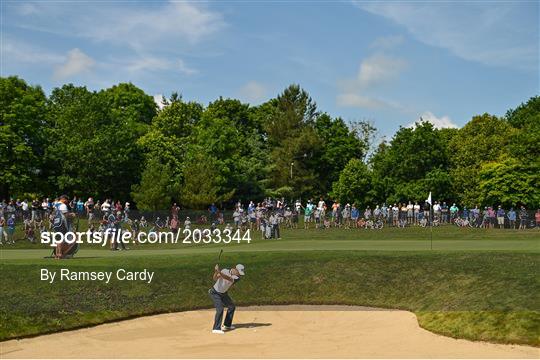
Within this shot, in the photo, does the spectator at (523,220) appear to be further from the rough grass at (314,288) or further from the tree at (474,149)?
the tree at (474,149)

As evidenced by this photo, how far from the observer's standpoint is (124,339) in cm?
2086

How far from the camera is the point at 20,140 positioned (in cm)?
6366

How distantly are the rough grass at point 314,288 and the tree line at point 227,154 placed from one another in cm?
3087

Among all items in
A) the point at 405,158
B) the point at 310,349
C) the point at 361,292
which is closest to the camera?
the point at 310,349

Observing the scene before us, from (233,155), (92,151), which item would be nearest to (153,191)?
(92,151)

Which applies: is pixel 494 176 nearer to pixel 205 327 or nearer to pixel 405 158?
pixel 405 158

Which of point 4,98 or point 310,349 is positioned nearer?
point 310,349

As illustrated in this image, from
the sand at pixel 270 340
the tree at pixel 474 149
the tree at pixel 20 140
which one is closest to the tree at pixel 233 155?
the tree at pixel 20 140

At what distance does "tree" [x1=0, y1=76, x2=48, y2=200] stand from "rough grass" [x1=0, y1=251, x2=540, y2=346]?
3611 cm

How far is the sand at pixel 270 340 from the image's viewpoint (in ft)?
61.0

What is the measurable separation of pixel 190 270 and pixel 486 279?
40.1ft

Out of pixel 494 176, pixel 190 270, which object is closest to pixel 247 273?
pixel 190 270

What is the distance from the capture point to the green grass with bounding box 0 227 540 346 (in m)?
22.1

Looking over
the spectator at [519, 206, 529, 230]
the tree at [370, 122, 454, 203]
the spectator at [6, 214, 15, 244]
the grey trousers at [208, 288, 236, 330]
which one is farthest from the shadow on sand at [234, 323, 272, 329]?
the tree at [370, 122, 454, 203]
